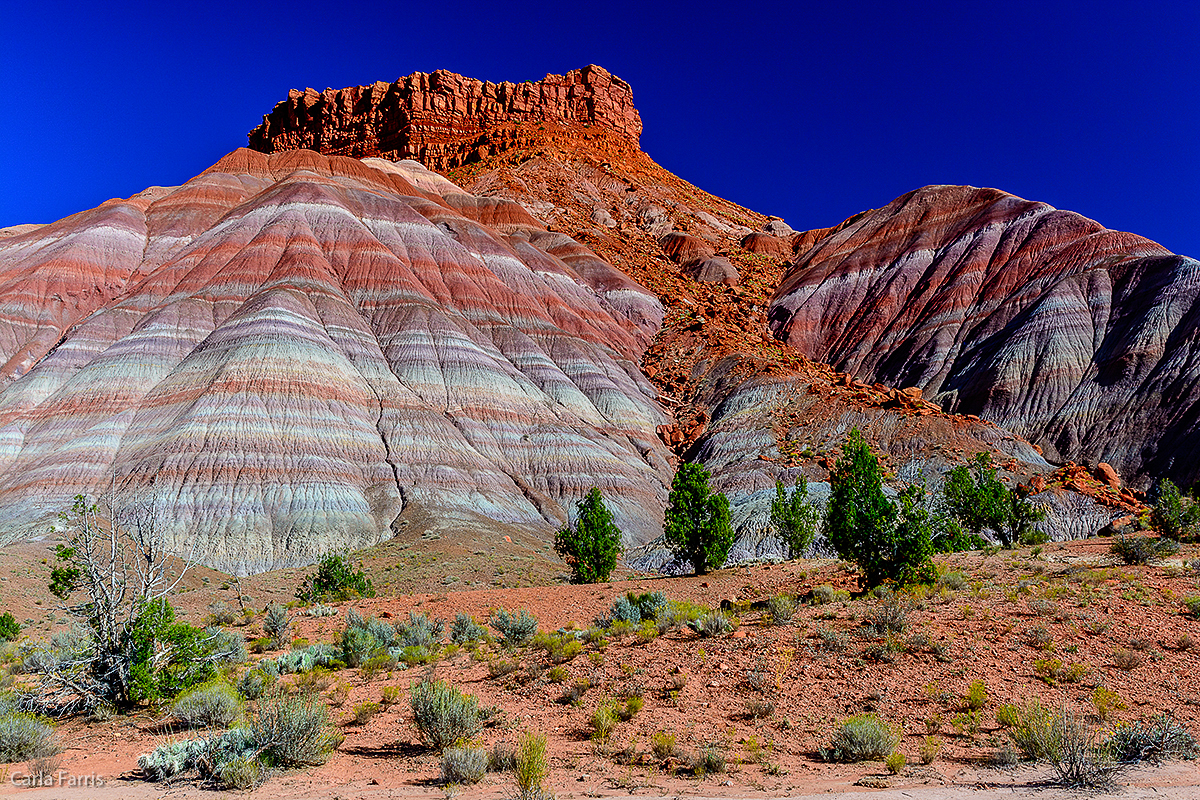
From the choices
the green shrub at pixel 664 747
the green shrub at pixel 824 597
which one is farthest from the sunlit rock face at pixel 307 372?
the green shrub at pixel 664 747

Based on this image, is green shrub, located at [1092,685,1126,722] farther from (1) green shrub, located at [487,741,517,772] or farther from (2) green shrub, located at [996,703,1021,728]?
(1) green shrub, located at [487,741,517,772]

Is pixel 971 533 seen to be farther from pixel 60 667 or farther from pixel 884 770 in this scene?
pixel 60 667

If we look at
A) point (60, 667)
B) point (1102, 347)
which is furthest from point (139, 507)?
point (1102, 347)

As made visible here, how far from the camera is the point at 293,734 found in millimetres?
9883

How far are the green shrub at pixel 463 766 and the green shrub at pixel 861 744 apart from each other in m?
4.43

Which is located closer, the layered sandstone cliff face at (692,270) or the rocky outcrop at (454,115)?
the layered sandstone cliff face at (692,270)

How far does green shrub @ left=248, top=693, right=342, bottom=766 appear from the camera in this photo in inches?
387

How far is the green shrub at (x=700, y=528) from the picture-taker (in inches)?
1289

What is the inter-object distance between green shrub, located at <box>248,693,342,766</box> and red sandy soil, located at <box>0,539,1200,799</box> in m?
0.24

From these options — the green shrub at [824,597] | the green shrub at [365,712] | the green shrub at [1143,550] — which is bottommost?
the green shrub at [365,712]

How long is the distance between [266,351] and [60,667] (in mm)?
46614

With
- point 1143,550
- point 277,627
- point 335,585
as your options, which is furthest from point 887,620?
point 335,585

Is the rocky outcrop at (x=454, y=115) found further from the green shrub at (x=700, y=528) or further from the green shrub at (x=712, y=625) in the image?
the green shrub at (x=712, y=625)

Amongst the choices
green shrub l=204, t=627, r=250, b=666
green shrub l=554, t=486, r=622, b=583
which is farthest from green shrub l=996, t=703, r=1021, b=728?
green shrub l=554, t=486, r=622, b=583
